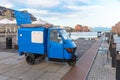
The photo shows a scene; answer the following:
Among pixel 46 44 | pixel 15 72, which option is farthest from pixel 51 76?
pixel 46 44

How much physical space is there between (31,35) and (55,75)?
2612mm

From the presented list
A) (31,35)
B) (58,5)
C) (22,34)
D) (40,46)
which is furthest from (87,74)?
(58,5)

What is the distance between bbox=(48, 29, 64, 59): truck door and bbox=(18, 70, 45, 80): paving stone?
1043 mm

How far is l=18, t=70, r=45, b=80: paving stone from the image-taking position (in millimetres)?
6146

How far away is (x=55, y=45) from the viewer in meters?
7.65

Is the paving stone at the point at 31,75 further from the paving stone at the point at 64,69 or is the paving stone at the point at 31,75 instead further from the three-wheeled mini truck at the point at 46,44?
the three-wheeled mini truck at the point at 46,44

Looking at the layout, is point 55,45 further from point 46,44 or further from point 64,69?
point 64,69

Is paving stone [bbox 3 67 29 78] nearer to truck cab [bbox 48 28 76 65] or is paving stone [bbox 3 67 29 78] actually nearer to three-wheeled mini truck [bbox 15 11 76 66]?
three-wheeled mini truck [bbox 15 11 76 66]

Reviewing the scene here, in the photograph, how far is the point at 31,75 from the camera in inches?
255

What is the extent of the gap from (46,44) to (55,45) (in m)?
0.56

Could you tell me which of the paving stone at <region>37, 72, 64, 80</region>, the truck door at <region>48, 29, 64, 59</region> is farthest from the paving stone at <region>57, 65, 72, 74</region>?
the truck door at <region>48, 29, 64, 59</region>

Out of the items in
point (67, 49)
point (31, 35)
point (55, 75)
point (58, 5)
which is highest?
point (58, 5)

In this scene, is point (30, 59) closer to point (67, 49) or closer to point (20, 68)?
point (20, 68)

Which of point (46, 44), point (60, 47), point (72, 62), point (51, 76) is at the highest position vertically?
point (46, 44)
